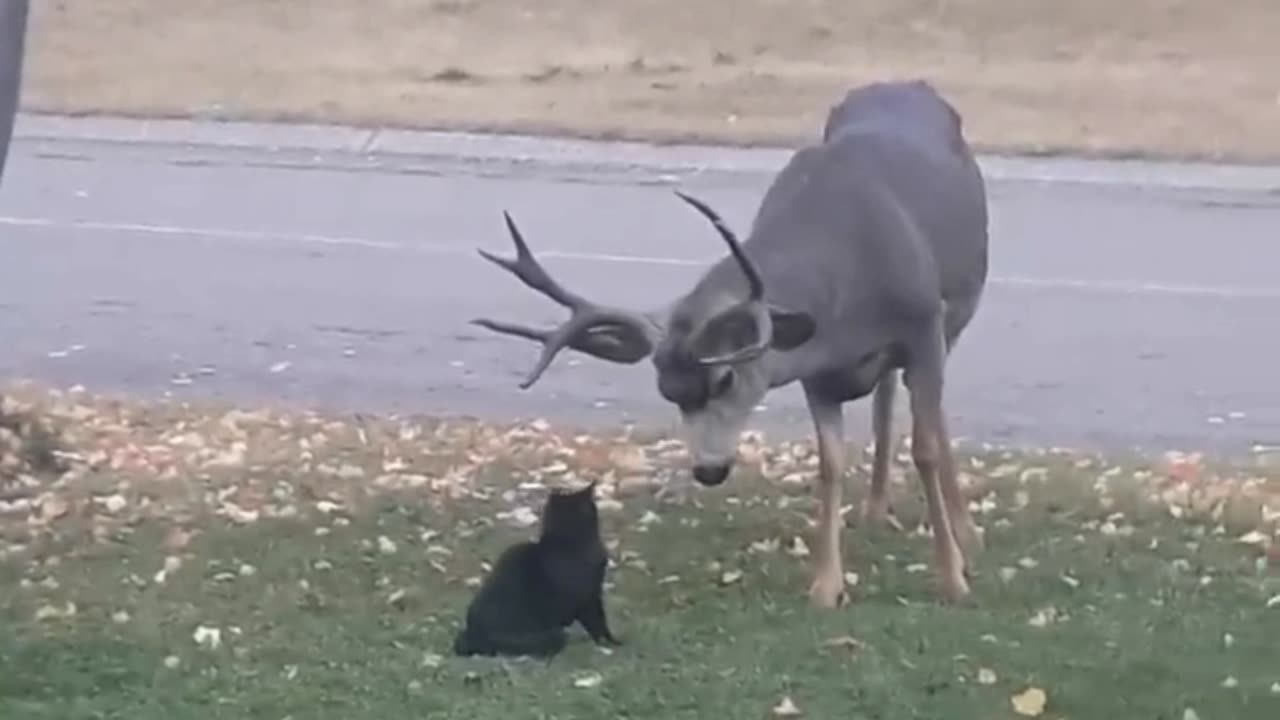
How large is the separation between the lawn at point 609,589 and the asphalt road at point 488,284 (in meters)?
1.07

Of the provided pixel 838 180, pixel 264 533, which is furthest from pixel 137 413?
pixel 838 180

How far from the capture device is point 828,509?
26.8 ft

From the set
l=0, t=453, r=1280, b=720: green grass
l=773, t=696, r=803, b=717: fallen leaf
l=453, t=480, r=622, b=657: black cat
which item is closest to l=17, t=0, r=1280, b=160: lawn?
l=0, t=453, r=1280, b=720: green grass

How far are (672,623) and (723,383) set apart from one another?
93 cm

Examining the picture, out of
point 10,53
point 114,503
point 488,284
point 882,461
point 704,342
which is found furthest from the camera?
point 488,284

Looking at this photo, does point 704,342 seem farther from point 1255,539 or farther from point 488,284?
point 488,284

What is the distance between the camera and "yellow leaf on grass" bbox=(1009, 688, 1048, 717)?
22.4 feet

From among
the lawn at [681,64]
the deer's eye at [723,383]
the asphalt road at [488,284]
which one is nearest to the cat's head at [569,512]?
the deer's eye at [723,383]

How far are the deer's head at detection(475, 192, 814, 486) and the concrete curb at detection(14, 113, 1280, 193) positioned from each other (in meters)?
10.2

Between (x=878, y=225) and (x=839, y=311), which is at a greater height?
(x=878, y=225)

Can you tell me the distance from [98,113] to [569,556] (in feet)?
45.3

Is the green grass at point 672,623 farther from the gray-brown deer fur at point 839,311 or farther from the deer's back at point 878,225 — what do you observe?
the deer's back at point 878,225

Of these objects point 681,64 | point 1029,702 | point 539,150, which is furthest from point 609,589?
point 681,64

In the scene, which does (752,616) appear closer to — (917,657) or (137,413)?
(917,657)
